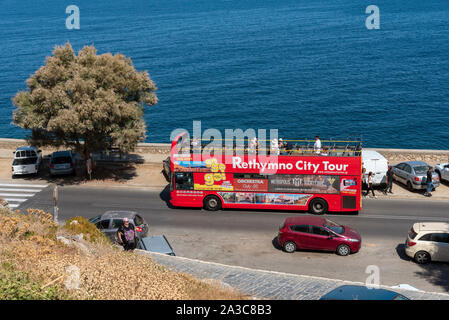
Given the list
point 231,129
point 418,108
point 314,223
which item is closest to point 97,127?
point 314,223

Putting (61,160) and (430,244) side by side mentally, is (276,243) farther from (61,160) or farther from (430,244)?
(61,160)

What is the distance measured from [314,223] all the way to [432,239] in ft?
16.4

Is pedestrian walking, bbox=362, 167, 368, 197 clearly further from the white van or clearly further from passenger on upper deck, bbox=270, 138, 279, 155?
passenger on upper deck, bbox=270, 138, 279, 155

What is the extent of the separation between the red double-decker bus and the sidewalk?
903cm

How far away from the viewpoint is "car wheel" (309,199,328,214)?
27266 mm

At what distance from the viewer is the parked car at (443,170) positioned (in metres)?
32.3

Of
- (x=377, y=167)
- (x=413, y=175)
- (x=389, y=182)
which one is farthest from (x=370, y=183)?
(x=413, y=175)

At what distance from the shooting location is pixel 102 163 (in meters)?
38.9

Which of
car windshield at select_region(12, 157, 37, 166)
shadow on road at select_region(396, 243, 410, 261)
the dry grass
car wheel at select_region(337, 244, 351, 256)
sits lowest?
shadow on road at select_region(396, 243, 410, 261)

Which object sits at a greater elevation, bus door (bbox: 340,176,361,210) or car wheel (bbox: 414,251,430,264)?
bus door (bbox: 340,176,361,210)

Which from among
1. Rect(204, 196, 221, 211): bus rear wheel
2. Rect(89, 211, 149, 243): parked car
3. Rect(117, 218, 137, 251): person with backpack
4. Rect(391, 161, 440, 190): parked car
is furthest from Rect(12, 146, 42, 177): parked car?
Rect(391, 161, 440, 190): parked car

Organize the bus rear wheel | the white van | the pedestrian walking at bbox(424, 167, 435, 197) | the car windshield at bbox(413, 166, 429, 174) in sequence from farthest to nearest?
1. the car windshield at bbox(413, 166, 429, 174)
2. the white van
3. the pedestrian walking at bbox(424, 167, 435, 197)
4. the bus rear wheel

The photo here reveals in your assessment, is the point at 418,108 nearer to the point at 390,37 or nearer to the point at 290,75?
the point at 290,75

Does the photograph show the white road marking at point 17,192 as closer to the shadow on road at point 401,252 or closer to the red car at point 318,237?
the red car at point 318,237
